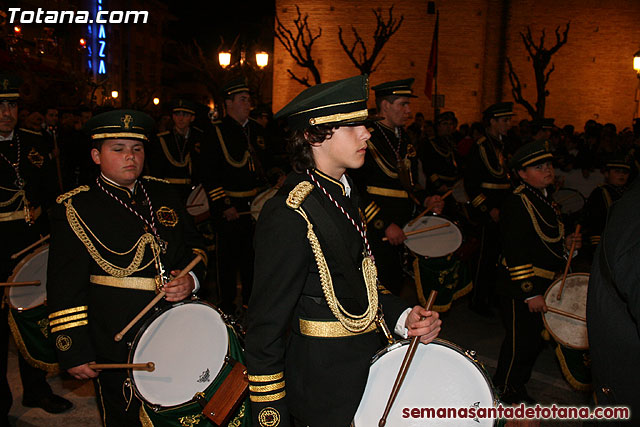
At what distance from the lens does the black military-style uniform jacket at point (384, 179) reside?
5.27 metres

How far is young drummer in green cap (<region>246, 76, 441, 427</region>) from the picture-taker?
2.10 meters

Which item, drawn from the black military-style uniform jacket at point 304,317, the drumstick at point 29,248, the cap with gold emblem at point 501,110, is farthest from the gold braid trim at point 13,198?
the cap with gold emblem at point 501,110

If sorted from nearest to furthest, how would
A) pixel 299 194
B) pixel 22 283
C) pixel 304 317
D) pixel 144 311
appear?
pixel 299 194 → pixel 304 317 → pixel 144 311 → pixel 22 283

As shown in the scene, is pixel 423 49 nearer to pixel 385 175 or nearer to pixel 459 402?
pixel 385 175

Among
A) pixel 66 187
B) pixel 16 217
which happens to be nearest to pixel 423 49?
pixel 66 187

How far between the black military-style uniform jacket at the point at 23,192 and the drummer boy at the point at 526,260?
3802mm

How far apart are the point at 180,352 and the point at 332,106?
161cm

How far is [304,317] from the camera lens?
7.48 feet

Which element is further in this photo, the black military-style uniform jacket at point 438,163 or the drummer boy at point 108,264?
the black military-style uniform jacket at point 438,163

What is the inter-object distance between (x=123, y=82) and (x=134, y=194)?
45.6 meters

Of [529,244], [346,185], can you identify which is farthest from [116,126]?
[529,244]

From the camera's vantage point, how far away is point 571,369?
4.28m

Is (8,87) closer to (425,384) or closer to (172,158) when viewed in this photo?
(172,158)

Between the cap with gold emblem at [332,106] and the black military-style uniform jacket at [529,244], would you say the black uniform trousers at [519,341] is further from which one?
the cap with gold emblem at [332,106]
